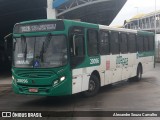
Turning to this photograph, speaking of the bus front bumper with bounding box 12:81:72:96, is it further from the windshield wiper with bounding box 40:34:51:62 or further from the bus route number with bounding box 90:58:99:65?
the bus route number with bounding box 90:58:99:65

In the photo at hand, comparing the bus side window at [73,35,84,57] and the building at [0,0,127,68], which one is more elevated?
the building at [0,0,127,68]

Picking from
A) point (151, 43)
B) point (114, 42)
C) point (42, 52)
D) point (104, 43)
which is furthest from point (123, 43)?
point (42, 52)

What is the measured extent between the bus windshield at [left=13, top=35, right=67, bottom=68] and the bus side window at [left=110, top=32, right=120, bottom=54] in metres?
4.33

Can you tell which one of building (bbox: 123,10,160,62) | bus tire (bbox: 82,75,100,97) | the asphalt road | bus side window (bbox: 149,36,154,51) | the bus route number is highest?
building (bbox: 123,10,160,62)

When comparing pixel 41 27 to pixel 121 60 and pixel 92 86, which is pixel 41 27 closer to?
pixel 92 86

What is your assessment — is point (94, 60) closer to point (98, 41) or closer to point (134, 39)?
point (98, 41)

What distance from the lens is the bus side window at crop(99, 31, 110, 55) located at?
48.8 feet

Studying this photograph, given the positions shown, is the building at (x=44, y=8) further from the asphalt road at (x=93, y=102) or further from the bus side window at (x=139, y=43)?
the asphalt road at (x=93, y=102)

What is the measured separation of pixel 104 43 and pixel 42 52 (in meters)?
3.80

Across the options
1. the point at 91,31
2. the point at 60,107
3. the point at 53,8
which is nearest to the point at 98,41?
the point at 91,31

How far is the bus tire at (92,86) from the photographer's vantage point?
45.2 ft

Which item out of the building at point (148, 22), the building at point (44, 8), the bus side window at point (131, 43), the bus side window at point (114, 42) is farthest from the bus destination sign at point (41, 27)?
the building at point (148, 22)

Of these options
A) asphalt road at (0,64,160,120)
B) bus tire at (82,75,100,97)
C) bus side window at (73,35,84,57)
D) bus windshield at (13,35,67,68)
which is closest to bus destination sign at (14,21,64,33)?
bus windshield at (13,35,67,68)

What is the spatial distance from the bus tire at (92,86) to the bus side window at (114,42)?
7.28ft
